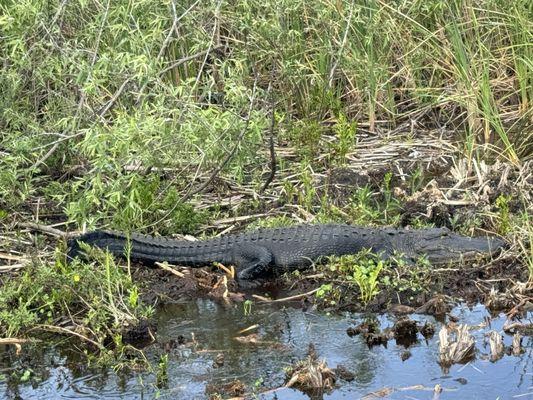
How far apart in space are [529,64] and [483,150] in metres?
0.76

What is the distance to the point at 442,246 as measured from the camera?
6.91 m

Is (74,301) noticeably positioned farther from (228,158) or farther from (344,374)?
(344,374)

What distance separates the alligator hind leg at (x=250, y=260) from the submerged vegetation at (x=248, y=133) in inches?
18.4

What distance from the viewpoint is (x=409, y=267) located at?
6.63 meters

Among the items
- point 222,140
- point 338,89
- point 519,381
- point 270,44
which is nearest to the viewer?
point 519,381

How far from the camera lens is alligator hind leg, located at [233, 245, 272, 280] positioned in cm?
704

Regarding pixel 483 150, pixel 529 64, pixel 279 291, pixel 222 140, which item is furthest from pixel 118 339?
pixel 529 64

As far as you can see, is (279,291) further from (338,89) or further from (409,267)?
(338,89)

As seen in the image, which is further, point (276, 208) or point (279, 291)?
point (276, 208)

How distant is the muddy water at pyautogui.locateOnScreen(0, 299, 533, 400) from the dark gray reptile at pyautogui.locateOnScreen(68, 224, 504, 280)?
84 centimetres

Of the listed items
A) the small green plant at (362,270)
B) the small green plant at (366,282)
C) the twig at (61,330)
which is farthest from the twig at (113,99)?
the small green plant at (366,282)

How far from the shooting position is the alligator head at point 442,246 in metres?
6.76

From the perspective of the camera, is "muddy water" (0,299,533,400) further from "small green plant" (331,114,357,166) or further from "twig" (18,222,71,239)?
"small green plant" (331,114,357,166)

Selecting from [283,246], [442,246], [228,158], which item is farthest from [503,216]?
[228,158]
